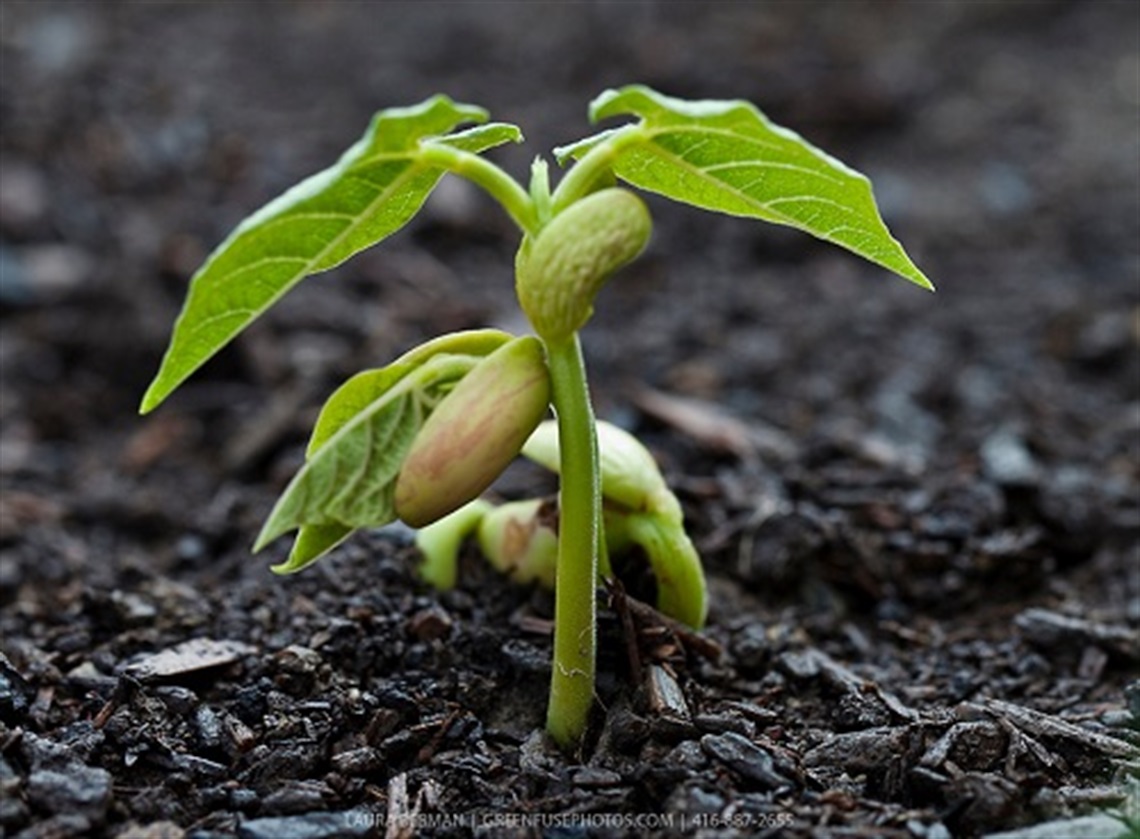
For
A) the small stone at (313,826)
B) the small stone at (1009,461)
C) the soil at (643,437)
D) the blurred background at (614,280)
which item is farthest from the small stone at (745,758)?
the small stone at (1009,461)

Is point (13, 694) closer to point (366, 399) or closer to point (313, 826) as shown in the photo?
point (313, 826)

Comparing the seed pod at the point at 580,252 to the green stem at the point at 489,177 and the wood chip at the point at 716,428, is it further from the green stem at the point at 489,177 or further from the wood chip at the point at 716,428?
the wood chip at the point at 716,428

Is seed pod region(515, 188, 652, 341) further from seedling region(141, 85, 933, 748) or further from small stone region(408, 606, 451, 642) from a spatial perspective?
small stone region(408, 606, 451, 642)

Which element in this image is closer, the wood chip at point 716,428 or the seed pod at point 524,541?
the seed pod at point 524,541

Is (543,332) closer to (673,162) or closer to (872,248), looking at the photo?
(673,162)

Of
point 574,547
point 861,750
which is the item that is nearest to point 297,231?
point 574,547
